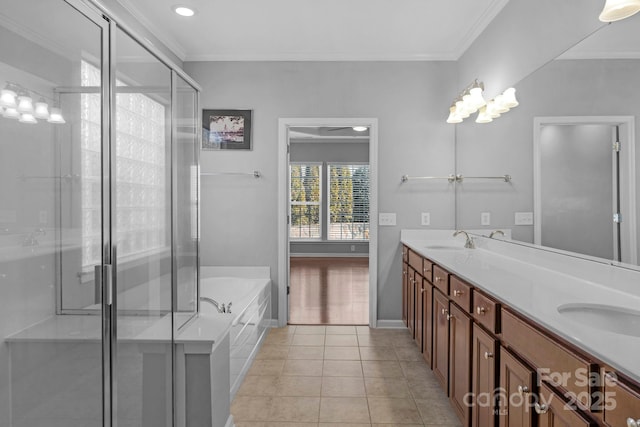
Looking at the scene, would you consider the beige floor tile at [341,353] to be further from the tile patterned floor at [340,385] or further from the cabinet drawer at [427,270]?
the cabinet drawer at [427,270]

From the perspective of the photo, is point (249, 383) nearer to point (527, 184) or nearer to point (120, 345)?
point (120, 345)

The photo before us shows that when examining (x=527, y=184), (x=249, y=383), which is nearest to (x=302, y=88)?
(x=527, y=184)

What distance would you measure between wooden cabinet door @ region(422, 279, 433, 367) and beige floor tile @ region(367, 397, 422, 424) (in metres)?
0.44

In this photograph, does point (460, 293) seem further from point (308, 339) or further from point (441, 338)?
point (308, 339)

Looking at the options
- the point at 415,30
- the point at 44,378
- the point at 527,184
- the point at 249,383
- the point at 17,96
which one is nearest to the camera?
the point at 17,96

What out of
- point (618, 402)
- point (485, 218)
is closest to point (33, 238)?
point (618, 402)

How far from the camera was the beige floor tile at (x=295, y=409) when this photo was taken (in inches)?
87.1

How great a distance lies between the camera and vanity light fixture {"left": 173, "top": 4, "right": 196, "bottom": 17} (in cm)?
289

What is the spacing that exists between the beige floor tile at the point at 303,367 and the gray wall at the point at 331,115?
3.10ft

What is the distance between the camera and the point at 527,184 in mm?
2365

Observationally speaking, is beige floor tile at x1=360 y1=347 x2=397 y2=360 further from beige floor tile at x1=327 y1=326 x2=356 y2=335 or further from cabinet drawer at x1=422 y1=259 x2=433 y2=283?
cabinet drawer at x1=422 y1=259 x2=433 y2=283

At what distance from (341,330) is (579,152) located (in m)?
2.62

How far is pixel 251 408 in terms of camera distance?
2.32 m

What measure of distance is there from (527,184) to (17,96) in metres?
2.52
